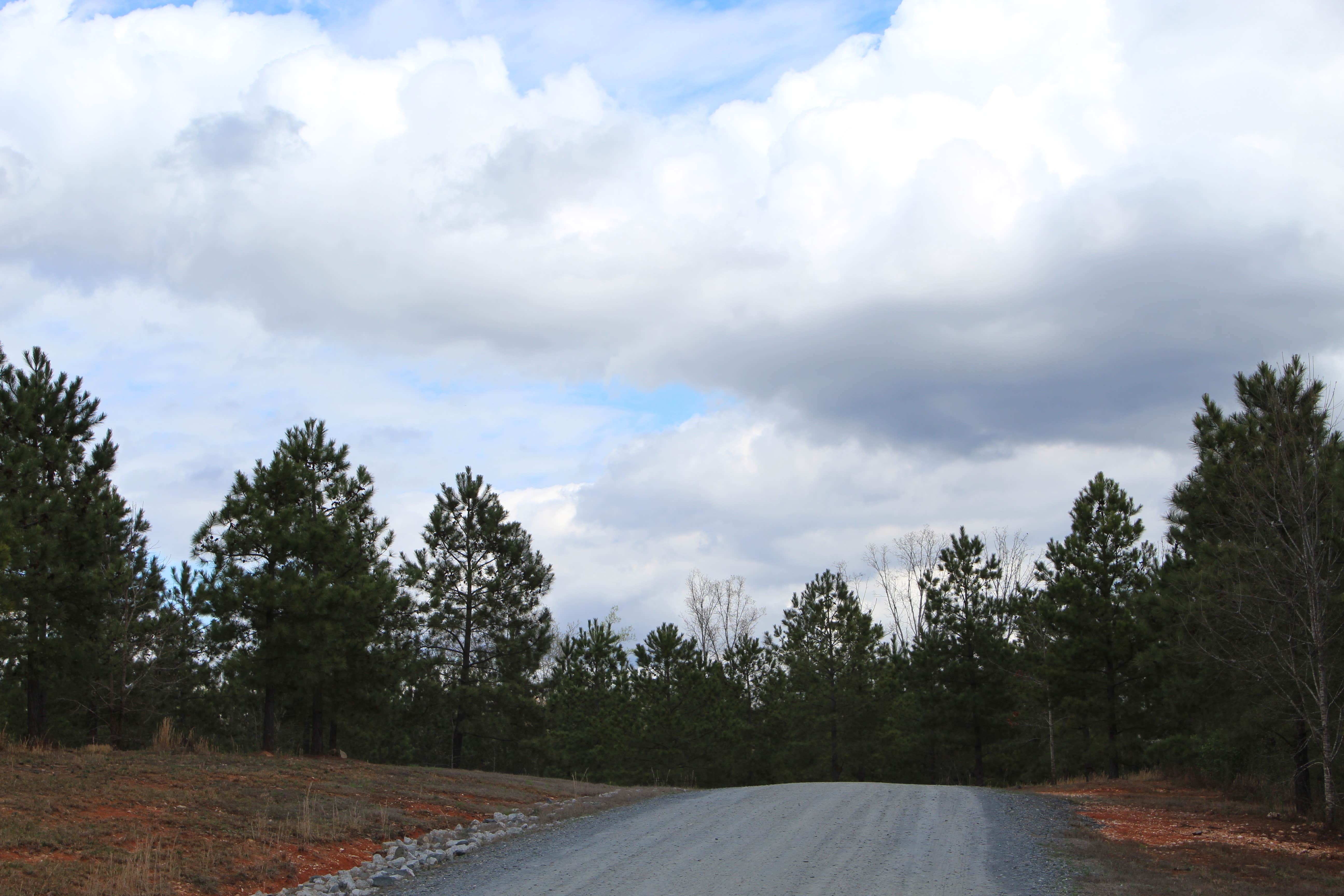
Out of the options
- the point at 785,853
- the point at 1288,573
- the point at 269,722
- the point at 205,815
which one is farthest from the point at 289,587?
the point at 1288,573

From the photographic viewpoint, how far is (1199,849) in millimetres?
12766

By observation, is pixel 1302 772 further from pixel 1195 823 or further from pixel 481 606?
pixel 481 606

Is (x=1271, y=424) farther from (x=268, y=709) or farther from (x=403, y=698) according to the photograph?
(x=403, y=698)

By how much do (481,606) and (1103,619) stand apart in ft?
69.6

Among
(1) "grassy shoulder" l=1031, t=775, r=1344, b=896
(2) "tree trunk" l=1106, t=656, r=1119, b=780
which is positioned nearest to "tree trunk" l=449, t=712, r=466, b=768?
(2) "tree trunk" l=1106, t=656, r=1119, b=780

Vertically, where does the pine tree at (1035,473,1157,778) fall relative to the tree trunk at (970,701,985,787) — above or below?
above

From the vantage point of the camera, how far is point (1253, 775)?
783 inches

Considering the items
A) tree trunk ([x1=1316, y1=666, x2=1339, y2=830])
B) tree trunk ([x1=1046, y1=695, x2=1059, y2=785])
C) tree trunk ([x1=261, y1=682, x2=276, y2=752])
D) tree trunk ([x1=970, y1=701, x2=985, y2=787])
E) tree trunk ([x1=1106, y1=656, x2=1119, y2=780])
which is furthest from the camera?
tree trunk ([x1=970, y1=701, x2=985, y2=787])

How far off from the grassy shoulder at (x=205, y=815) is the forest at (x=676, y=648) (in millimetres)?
5552

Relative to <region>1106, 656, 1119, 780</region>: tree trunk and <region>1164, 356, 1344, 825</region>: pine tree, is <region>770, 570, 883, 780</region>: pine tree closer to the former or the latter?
<region>1106, 656, 1119, 780</region>: tree trunk

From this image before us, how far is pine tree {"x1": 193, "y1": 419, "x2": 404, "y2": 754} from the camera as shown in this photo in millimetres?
24531

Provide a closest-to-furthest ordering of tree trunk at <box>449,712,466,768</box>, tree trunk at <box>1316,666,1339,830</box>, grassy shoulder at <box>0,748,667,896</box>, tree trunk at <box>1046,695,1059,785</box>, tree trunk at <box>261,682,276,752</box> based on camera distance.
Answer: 1. grassy shoulder at <box>0,748,667,896</box>
2. tree trunk at <box>1316,666,1339,830</box>
3. tree trunk at <box>261,682,276,752</box>
4. tree trunk at <box>1046,695,1059,785</box>
5. tree trunk at <box>449,712,466,768</box>

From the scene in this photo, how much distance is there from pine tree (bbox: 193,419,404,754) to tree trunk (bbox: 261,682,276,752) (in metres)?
0.04

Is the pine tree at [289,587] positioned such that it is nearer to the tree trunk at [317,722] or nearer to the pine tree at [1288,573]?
the tree trunk at [317,722]
